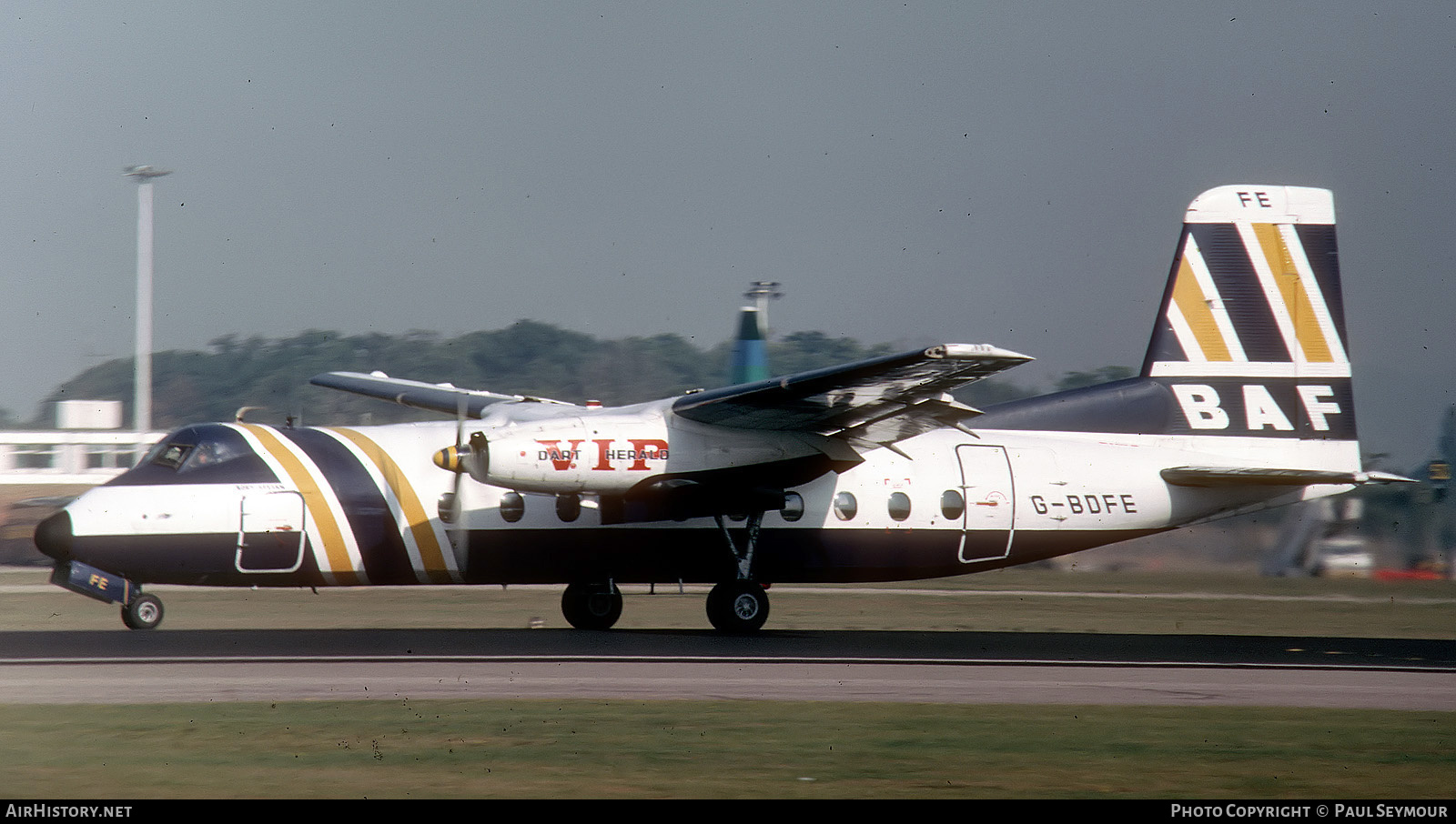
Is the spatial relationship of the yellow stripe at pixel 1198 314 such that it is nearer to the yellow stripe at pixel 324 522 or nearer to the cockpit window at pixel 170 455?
the yellow stripe at pixel 324 522

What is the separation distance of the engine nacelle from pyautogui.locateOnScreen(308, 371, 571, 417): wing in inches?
169

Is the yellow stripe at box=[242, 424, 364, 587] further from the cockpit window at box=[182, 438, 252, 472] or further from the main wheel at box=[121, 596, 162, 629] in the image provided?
the main wheel at box=[121, 596, 162, 629]

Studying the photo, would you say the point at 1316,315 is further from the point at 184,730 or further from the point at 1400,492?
the point at 184,730

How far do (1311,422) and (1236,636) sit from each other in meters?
3.42

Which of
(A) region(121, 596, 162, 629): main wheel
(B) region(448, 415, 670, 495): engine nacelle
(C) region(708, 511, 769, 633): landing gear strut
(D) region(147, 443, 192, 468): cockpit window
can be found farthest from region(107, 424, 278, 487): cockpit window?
(C) region(708, 511, 769, 633): landing gear strut

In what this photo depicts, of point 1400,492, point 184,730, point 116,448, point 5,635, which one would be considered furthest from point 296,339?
point 184,730

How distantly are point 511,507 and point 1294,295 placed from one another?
11487mm

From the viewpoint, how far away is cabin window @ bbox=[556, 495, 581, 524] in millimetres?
16641

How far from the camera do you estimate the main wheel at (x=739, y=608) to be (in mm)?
17188

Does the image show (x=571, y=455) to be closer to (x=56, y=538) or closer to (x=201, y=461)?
(x=201, y=461)

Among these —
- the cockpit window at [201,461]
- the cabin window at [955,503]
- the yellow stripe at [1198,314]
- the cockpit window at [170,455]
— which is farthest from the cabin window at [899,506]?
the cockpit window at [170,455]

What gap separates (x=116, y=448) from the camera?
39.3 meters

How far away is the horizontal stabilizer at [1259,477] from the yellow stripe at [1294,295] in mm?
1854

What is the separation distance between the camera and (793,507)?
57.9 ft
